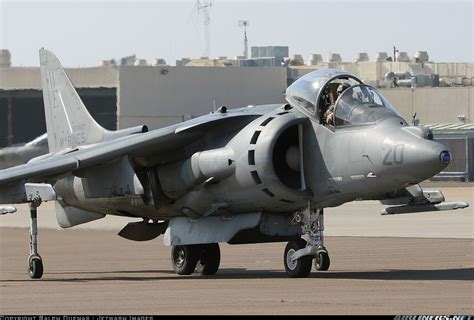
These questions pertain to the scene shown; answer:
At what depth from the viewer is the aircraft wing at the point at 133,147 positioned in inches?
773

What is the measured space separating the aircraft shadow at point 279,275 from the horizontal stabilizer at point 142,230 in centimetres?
66

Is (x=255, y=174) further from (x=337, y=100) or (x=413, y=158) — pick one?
(x=413, y=158)

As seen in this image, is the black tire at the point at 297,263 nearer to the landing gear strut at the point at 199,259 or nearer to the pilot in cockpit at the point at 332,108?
the pilot in cockpit at the point at 332,108

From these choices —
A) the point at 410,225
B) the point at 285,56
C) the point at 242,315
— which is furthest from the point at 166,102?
the point at 242,315

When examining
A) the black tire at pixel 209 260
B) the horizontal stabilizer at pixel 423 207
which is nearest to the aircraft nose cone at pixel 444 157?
the horizontal stabilizer at pixel 423 207

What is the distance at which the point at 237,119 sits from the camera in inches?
773

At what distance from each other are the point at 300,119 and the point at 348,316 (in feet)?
20.2

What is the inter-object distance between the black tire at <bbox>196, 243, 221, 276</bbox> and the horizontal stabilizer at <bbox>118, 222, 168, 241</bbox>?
1.39 meters

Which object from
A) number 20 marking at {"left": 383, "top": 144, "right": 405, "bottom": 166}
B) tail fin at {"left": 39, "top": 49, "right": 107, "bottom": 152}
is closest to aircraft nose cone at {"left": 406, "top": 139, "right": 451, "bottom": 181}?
number 20 marking at {"left": 383, "top": 144, "right": 405, "bottom": 166}

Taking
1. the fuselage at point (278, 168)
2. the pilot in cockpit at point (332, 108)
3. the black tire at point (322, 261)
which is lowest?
the black tire at point (322, 261)

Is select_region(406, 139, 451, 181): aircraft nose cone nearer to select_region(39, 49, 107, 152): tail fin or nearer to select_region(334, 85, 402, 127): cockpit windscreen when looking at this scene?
select_region(334, 85, 402, 127): cockpit windscreen

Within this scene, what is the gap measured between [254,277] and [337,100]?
3.23m

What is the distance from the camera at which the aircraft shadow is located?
18.3 m

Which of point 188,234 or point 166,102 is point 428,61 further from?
point 188,234
